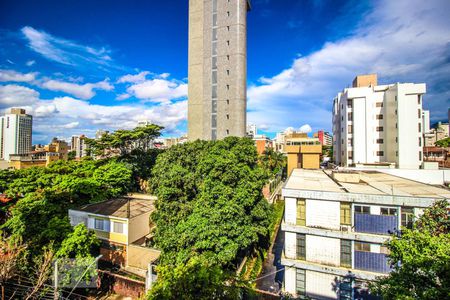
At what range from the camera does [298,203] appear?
11695 mm

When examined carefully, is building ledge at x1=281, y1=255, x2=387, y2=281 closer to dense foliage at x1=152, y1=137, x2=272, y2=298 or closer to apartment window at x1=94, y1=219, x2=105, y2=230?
dense foliage at x1=152, y1=137, x2=272, y2=298

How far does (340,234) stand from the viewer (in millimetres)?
10617

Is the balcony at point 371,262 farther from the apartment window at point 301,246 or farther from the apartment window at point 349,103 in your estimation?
the apartment window at point 349,103

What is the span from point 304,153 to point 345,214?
22025 millimetres

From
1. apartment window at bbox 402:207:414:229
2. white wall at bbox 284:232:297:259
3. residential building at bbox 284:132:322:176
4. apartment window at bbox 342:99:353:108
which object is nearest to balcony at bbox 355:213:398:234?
apartment window at bbox 402:207:414:229

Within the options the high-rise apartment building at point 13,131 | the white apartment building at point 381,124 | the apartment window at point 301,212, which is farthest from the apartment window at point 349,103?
the high-rise apartment building at point 13,131

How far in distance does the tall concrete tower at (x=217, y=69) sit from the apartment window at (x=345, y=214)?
18.7m

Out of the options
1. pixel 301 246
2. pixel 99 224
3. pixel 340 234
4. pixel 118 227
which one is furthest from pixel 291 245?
pixel 99 224

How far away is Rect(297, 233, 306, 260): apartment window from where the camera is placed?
11.4 metres

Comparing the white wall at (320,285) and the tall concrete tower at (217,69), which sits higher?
the tall concrete tower at (217,69)

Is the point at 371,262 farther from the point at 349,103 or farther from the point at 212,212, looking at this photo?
the point at 349,103

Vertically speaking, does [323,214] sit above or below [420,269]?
above

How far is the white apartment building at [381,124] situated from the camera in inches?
1117

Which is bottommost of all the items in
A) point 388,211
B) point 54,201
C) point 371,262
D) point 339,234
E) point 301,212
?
point 371,262
